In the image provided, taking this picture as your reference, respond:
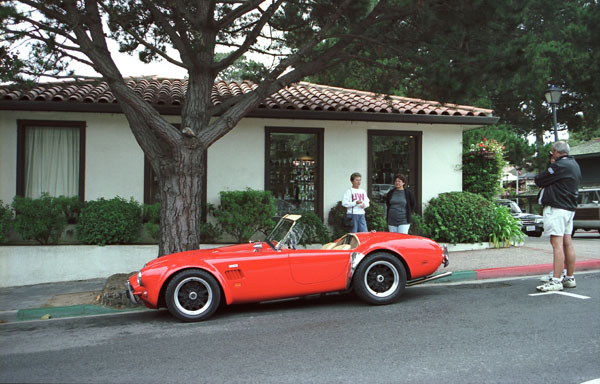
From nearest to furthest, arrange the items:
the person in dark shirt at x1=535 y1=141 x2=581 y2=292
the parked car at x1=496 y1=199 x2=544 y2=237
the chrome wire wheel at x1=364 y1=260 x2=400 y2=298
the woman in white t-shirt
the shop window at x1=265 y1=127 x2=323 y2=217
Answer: the chrome wire wheel at x1=364 y1=260 x2=400 y2=298 < the person in dark shirt at x1=535 y1=141 x2=581 y2=292 < the woman in white t-shirt < the shop window at x1=265 y1=127 x2=323 y2=217 < the parked car at x1=496 y1=199 x2=544 y2=237

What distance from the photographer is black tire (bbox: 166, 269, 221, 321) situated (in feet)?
17.2

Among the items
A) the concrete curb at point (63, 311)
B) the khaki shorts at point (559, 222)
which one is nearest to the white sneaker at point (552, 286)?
the khaki shorts at point (559, 222)

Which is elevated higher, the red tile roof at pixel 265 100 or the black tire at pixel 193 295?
the red tile roof at pixel 265 100

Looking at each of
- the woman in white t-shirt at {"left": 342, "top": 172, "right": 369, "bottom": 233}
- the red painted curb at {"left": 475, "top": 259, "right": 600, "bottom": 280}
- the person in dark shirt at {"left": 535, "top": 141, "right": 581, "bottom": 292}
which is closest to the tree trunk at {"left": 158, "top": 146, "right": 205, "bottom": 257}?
the woman in white t-shirt at {"left": 342, "top": 172, "right": 369, "bottom": 233}

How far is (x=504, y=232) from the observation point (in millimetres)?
10641

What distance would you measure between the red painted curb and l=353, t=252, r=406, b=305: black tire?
2.45m

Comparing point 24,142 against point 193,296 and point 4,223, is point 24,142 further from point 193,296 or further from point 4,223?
point 193,296

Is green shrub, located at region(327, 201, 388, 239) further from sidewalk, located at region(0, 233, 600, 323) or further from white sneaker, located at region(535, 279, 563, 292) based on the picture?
white sneaker, located at region(535, 279, 563, 292)

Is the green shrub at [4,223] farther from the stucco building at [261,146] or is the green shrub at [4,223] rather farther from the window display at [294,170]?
the window display at [294,170]

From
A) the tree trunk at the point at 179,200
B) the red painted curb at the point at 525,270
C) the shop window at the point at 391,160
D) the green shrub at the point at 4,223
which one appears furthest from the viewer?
the shop window at the point at 391,160

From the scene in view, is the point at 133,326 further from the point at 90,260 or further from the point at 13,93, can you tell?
the point at 13,93

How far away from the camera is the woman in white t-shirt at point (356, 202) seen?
8.60m

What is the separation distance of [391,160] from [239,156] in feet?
12.6

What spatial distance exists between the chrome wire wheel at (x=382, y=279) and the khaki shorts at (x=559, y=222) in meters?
2.15
